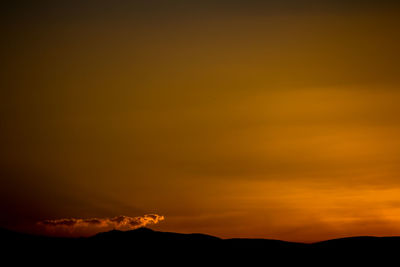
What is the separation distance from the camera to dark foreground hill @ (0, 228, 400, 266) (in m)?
151

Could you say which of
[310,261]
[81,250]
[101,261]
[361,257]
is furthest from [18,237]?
[361,257]

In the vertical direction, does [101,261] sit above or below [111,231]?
below

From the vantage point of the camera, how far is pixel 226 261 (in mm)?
154250

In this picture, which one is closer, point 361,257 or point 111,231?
point 361,257

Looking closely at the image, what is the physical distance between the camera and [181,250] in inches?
6526

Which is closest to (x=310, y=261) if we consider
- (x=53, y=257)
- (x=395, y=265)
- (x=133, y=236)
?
(x=395, y=265)

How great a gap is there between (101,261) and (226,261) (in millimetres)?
34225

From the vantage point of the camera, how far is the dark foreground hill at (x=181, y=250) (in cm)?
15075

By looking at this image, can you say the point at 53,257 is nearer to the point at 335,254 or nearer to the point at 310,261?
the point at 310,261

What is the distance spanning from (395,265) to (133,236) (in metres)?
79.1

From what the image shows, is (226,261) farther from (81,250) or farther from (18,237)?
(18,237)

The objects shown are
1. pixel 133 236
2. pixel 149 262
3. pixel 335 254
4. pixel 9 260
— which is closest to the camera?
pixel 9 260

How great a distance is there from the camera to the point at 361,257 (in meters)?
159

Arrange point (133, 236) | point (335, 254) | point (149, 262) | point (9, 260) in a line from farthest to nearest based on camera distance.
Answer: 1. point (133, 236)
2. point (335, 254)
3. point (149, 262)
4. point (9, 260)
